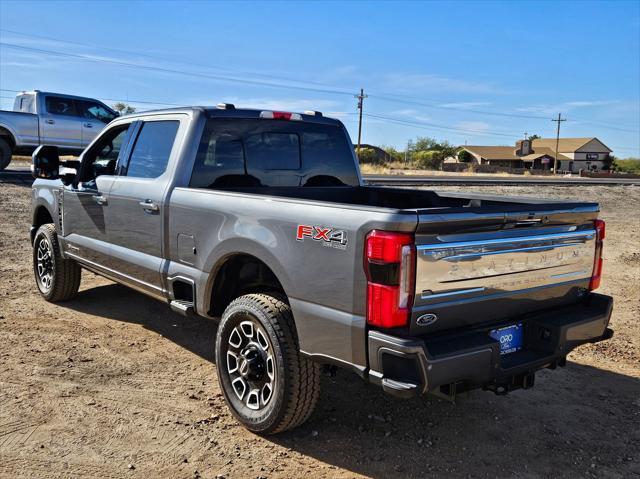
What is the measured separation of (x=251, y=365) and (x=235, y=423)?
1.55ft

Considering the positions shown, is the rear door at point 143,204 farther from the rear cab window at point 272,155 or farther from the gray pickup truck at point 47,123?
the gray pickup truck at point 47,123

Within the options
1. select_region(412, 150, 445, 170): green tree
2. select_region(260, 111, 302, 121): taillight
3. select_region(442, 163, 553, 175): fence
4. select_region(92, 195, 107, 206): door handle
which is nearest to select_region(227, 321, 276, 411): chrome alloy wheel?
select_region(260, 111, 302, 121): taillight

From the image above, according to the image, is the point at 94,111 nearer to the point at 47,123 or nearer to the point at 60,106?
the point at 60,106

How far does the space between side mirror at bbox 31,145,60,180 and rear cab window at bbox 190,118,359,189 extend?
2.21 metres

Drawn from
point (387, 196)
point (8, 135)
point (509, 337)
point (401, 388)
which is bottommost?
point (401, 388)

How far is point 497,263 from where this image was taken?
11.0ft

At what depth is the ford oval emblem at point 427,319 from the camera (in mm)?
3084

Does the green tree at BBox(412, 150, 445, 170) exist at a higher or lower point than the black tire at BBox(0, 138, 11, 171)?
higher

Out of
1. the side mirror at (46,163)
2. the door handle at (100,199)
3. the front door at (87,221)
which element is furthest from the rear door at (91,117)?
the door handle at (100,199)

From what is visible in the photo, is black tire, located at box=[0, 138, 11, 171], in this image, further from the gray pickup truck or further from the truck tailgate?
the truck tailgate

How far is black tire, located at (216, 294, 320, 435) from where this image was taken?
3.55 meters

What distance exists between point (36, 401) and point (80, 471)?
1.07 meters

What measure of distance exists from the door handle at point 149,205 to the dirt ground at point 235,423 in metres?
1.31

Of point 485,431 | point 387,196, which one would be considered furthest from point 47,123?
point 485,431
